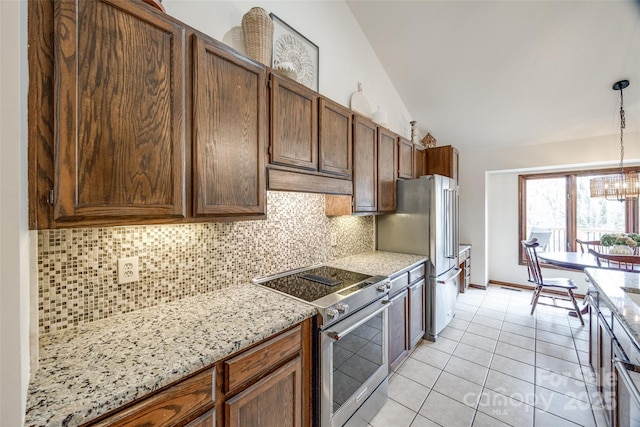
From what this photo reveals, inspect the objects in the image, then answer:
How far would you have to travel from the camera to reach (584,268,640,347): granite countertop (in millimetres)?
1108

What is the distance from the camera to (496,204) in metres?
4.56

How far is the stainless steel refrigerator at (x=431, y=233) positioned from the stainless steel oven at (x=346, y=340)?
3.20 feet

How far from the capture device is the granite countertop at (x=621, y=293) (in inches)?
43.6

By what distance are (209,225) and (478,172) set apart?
4357 millimetres

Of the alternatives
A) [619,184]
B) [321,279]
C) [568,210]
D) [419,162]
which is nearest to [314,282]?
[321,279]

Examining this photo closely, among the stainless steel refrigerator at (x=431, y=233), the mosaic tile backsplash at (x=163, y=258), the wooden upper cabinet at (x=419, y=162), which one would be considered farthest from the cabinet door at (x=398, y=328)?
the wooden upper cabinet at (x=419, y=162)

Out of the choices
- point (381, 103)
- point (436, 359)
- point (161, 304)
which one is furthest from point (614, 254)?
point (161, 304)

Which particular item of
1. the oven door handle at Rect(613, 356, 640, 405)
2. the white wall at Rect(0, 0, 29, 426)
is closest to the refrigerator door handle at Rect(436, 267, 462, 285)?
the oven door handle at Rect(613, 356, 640, 405)

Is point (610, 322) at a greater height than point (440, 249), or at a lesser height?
lesser

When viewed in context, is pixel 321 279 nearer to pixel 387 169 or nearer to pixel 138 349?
pixel 138 349

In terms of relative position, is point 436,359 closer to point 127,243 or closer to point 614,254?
point 614,254

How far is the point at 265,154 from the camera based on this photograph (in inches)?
57.7

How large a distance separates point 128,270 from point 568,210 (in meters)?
5.56

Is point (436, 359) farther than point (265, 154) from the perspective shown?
Yes
